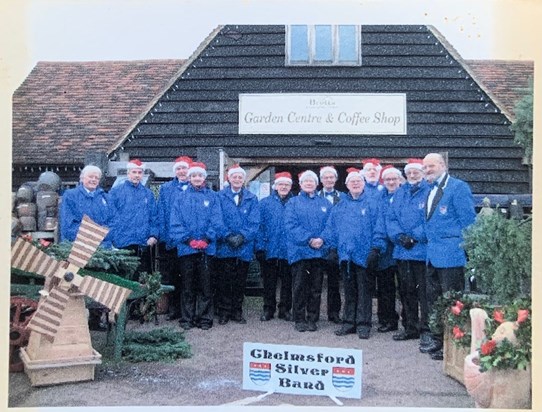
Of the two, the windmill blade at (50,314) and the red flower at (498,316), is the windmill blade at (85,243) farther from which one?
the red flower at (498,316)

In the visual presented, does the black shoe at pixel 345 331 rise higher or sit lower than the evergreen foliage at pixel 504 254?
lower

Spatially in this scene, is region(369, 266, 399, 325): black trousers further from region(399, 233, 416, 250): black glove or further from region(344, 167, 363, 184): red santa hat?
region(344, 167, 363, 184): red santa hat

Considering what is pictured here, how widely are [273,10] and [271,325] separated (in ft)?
6.52

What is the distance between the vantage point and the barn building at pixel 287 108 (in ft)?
14.1

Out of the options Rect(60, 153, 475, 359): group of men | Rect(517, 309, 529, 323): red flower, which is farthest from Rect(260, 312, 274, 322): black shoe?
Rect(517, 309, 529, 323): red flower

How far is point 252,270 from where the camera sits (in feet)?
16.9

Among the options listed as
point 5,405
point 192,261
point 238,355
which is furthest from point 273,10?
point 5,405

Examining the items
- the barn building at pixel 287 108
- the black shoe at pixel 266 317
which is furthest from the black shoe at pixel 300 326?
the barn building at pixel 287 108

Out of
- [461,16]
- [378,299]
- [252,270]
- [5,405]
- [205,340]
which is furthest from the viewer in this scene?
[252,270]

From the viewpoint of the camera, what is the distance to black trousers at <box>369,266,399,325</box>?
14.9ft

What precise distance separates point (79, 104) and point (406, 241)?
2.44m

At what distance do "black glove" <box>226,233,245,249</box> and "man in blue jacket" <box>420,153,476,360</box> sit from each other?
4.26 ft

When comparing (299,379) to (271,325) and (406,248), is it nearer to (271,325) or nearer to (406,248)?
(271,325)

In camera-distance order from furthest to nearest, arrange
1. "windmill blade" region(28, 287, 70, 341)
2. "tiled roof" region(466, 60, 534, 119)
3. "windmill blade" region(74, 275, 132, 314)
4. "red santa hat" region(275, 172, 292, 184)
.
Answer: "red santa hat" region(275, 172, 292, 184) < "tiled roof" region(466, 60, 534, 119) < "windmill blade" region(74, 275, 132, 314) < "windmill blade" region(28, 287, 70, 341)
